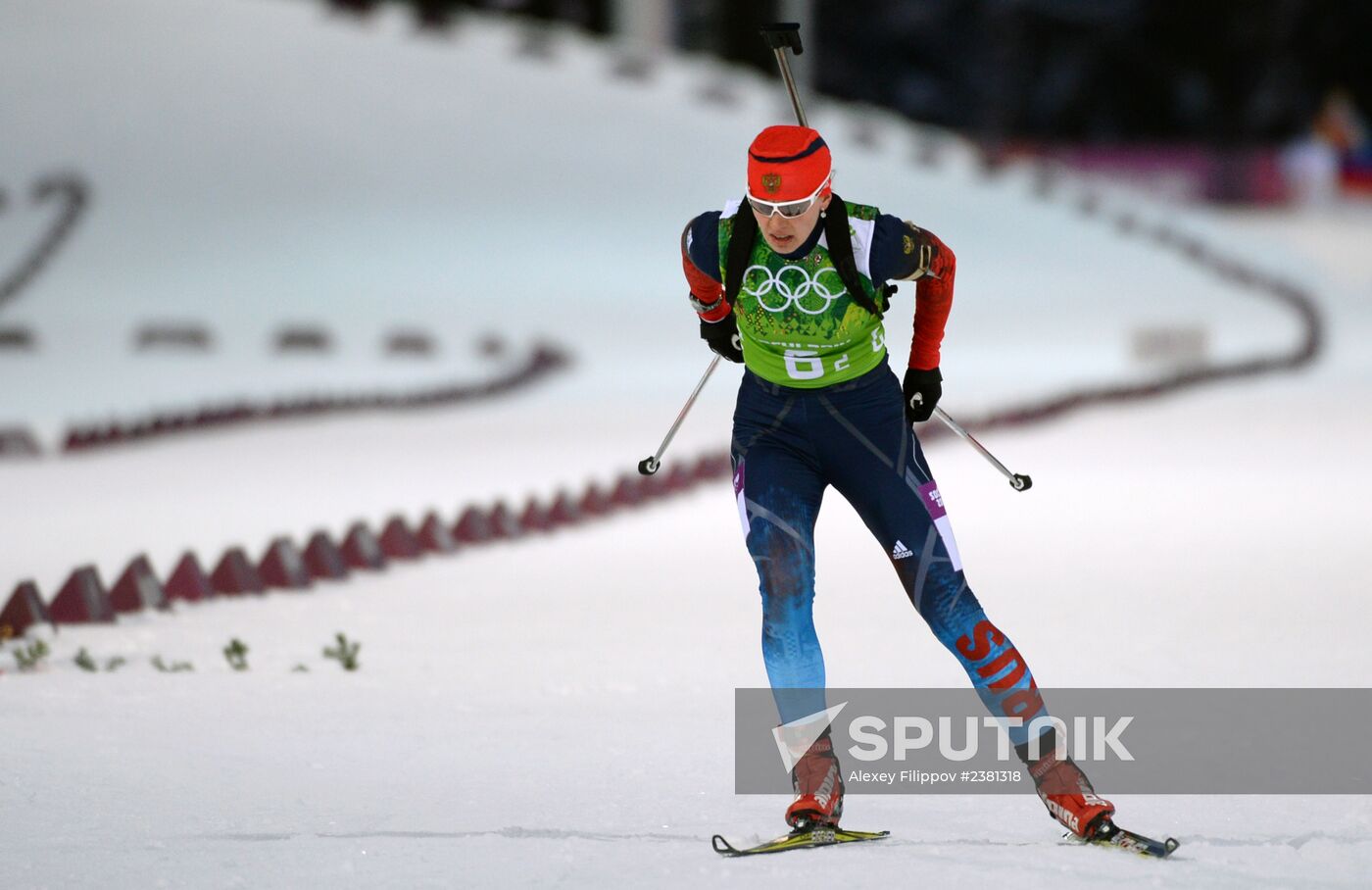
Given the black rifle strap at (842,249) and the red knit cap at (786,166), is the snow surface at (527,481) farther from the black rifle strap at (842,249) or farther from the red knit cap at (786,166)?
the red knit cap at (786,166)

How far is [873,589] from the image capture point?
33.1 feet

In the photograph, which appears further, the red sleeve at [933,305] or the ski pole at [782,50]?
the ski pole at [782,50]

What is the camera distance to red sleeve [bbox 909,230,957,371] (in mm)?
5363

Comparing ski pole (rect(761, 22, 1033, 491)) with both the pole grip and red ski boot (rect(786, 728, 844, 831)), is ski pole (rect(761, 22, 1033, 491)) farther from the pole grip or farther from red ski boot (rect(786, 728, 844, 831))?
red ski boot (rect(786, 728, 844, 831))

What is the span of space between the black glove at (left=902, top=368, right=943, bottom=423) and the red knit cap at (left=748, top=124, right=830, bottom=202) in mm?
591

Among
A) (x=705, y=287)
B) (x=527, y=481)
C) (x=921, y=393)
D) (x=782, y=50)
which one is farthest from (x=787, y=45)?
(x=527, y=481)

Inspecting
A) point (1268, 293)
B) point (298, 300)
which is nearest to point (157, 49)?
point (298, 300)

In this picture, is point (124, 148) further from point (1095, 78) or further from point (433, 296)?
point (1095, 78)

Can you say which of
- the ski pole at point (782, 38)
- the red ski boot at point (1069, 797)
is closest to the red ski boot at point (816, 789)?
the red ski boot at point (1069, 797)

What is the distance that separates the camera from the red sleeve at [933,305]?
17.6 ft

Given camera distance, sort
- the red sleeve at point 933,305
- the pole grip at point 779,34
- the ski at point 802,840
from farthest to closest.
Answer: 1. the pole grip at point 779,34
2. the red sleeve at point 933,305
3. the ski at point 802,840

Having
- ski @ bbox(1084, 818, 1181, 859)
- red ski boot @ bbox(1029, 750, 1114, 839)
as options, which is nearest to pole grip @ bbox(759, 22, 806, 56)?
red ski boot @ bbox(1029, 750, 1114, 839)

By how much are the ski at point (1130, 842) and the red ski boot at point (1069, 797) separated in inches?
0.6

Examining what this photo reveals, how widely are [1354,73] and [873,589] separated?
39.3 meters
